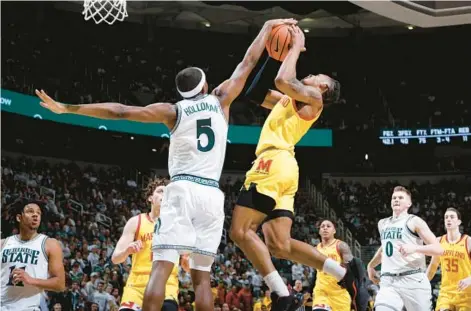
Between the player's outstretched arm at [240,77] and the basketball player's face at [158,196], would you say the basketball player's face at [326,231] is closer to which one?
the basketball player's face at [158,196]

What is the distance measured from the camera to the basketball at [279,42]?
7.02 metres

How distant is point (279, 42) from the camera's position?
7.07m

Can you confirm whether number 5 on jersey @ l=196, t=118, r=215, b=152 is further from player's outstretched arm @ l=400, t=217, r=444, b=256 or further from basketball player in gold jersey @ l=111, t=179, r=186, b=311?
player's outstretched arm @ l=400, t=217, r=444, b=256

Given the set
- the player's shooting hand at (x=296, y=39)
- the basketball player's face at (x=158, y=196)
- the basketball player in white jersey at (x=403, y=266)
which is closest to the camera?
the player's shooting hand at (x=296, y=39)

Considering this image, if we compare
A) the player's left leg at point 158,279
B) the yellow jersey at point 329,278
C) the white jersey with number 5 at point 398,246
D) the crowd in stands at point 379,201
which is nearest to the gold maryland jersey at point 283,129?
the player's left leg at point 158,279

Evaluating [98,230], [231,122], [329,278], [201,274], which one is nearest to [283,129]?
[201,274]

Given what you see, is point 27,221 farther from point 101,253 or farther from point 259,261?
point 101,253

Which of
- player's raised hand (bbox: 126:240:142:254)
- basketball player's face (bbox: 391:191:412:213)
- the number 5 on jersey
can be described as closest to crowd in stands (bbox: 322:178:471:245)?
basketball player's face (bbox: 391:191:412:213)

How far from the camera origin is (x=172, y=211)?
18.7 ft

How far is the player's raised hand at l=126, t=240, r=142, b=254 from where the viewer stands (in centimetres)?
747

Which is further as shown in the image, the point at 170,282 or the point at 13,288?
the point at 170,282

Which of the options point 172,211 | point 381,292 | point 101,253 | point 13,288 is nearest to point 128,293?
point 13,288

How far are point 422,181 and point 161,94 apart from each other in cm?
1003

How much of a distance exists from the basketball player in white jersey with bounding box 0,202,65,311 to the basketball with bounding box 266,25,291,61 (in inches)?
103
